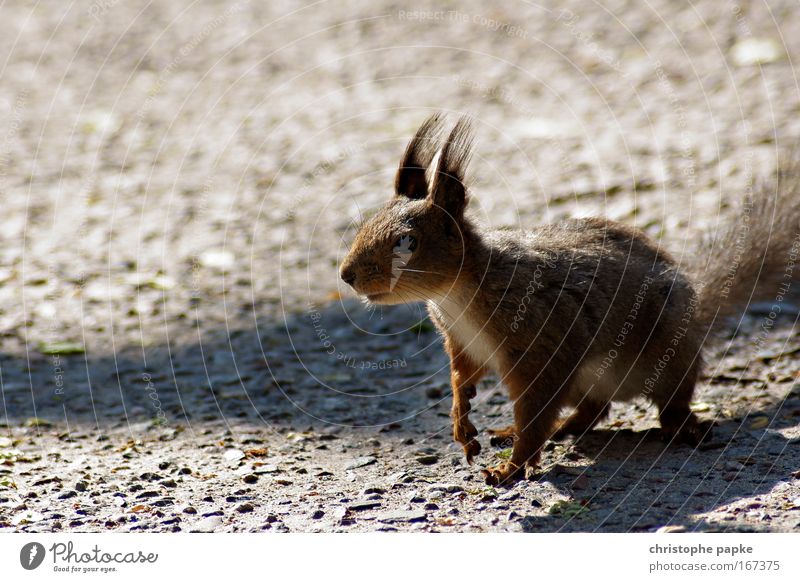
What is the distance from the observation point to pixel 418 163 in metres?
4.28

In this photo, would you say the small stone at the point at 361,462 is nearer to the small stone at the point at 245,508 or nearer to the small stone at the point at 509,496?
the small stone at the point at 245,508

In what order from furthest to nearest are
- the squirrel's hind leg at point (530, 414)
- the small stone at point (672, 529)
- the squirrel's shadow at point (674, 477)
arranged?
1. the squirrel's hind leg at point (530, 414)
2. the squirrel's shadow at point (674, 477)
3. the small stone at point (672, 529)

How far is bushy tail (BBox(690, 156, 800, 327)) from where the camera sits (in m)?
4.68

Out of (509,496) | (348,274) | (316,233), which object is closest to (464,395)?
(509,496)

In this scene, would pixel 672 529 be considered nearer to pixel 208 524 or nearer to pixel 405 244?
pixel 405 244

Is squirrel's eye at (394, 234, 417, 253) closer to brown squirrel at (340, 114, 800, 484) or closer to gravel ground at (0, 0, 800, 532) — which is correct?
brown squirrel at (340, 114, 800, 484)

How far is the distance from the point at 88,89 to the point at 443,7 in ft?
12.6

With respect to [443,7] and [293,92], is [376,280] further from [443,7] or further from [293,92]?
[443,7]

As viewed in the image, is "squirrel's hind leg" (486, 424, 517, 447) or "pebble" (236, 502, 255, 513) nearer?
"pebble" (236, 502, 255, 513)

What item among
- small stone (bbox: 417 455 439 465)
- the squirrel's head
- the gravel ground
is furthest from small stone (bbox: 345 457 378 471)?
the squirrel's head

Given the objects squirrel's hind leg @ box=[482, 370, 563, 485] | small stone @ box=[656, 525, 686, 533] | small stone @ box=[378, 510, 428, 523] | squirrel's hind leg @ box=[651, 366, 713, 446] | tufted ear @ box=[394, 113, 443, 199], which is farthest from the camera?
squirrel's hind leg @ box=[651, 366, 713, 446]

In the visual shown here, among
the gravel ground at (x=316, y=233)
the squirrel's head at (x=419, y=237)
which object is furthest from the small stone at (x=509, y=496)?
the squirrel's head at (x=419, y=237)

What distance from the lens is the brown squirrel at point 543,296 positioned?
4.07 metres

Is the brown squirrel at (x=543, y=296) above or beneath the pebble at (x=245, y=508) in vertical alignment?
above
